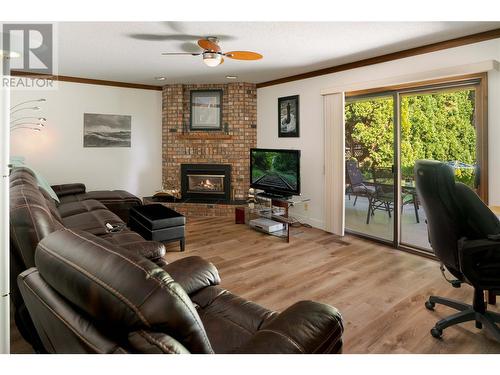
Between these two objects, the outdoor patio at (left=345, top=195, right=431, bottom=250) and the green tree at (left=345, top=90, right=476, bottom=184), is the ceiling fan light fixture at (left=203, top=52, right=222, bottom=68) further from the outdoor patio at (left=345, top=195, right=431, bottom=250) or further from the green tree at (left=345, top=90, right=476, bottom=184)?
the outdoor patio at (left=345, top=195, right=431, bottom=250)

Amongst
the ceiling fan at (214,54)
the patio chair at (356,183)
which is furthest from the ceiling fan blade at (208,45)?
the patio chair at (356,183)

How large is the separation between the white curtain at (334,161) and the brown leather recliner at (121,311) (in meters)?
3.63

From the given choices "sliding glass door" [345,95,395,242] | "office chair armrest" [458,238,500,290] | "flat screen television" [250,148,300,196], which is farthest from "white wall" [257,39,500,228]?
"office chair armrest" [458,238,500,290]

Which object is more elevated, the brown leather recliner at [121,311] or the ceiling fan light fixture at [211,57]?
the ceiling fan light fixture at [211,57]

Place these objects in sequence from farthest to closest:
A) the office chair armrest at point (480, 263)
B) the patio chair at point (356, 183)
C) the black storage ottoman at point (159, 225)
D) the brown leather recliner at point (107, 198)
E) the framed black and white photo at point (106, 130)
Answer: the framed black and white photo at point (106, 130)
the brown leather recliner at point (107, 198)
the patio chair at point (356, 183)
the black storage ottoman at point (159, 225)
the office chair armrest at point (480, 263)

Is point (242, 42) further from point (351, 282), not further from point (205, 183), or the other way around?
point (205, 183)

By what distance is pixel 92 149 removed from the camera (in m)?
5.95

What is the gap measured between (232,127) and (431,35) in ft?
11.7

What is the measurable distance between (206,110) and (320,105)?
222cm

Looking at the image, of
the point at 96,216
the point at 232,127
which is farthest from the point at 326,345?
the point at 232,127

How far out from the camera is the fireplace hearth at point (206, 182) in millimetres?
6238

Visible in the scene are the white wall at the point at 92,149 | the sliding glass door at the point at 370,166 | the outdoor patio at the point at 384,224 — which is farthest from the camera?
the white wall at the point at 92,149

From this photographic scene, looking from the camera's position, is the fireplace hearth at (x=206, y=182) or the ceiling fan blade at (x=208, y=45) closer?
the ceiling fan blade at (x=208, y=45)

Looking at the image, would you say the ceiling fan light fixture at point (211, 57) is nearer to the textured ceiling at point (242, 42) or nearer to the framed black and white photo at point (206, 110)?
the textured ceiling at point (242, 42)
